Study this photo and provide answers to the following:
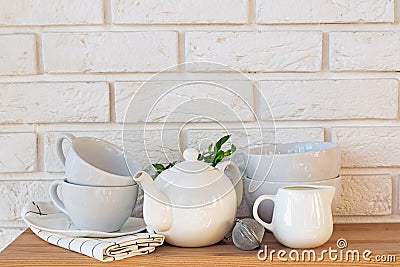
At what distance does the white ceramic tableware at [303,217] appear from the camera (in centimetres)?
90

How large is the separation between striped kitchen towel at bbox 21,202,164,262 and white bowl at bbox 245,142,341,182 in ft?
0.72

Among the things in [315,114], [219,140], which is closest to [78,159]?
[219,140]

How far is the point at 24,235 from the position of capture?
1.02 meters

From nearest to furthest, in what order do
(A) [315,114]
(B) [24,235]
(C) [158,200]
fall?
(C) [158,200]
(B) [24,235]
(A) [315,114]

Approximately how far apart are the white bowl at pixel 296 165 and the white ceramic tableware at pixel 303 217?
0.08m

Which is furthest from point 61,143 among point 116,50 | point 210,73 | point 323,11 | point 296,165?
point 323,11

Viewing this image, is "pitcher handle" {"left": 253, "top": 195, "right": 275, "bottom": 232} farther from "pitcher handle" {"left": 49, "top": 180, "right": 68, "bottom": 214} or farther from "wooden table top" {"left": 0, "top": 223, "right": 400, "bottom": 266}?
"pitcher handle" {"left": 49, "top": 180, "right": 68, "bottom": 214}

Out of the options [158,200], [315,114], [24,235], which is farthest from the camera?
[315,114]

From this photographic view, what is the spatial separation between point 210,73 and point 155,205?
→ 32 cm

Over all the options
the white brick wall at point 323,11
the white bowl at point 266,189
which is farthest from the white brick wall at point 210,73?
the white bowl at point 266,189

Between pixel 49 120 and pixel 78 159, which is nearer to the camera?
pixel 78 159

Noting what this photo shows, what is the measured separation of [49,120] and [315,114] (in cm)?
51

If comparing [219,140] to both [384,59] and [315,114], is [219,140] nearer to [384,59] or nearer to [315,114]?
[315,114]

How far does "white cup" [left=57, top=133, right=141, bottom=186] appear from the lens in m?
0.97
